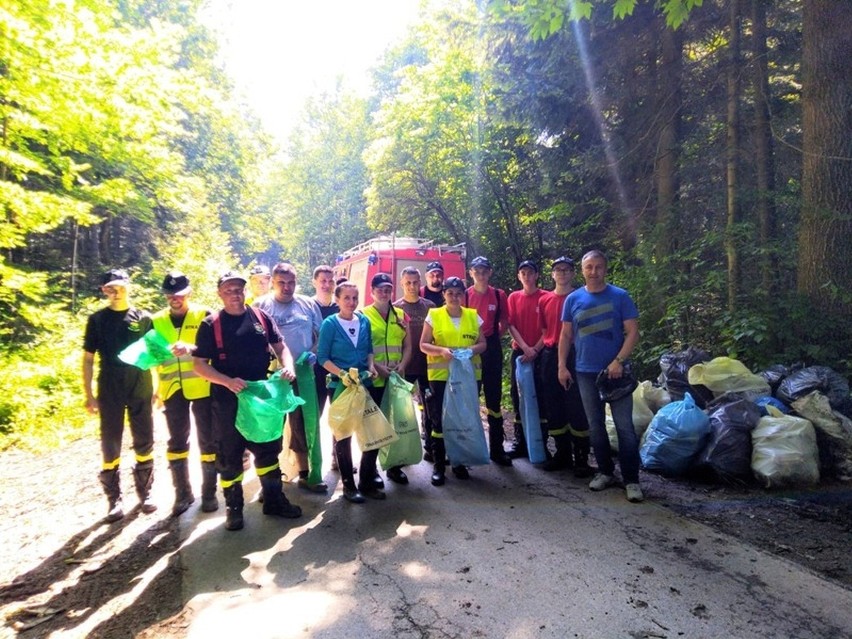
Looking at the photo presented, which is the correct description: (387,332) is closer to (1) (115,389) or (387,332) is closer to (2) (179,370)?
(2) (179,370)

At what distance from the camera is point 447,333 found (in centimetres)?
473

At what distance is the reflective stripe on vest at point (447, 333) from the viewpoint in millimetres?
4738

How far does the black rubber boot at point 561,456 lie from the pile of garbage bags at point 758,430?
655mm

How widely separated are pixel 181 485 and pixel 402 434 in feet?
6.06

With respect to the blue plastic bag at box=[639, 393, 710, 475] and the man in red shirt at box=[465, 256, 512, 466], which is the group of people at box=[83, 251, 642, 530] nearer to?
the man in red shirt at box=[465, 256, 512, 466]

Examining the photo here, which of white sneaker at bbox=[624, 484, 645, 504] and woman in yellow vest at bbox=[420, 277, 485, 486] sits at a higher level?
woman in yellow vest at bbox=[420, 277, 485, 486]

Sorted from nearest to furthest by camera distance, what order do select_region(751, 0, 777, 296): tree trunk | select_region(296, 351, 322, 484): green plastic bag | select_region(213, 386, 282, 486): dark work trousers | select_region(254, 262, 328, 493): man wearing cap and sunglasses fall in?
1. select_region(213, 386, 282, 486): dark work trousers
2. select_region(296, 351, 322, 484): green plastic bag
3. select_region(254, 262, 328, 493): man wearing cap and sunglasses
4. select_region(751, 0, 777, 296): tree trunk

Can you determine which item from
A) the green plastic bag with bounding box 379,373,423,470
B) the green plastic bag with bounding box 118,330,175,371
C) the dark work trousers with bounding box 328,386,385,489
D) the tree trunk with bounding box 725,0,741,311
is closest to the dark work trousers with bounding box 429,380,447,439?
the green plastic bag with bounding box 379,373,423,470

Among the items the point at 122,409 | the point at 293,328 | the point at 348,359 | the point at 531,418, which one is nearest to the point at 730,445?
the point at 531,418

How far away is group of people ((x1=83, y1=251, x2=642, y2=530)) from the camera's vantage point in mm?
3844

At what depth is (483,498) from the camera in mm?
4246

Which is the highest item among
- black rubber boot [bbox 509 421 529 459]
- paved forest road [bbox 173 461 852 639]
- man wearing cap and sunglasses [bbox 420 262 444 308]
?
man wearing cap and sunglasses [bbox 420 262 444 308]

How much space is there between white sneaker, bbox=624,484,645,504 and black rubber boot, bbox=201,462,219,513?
3280 millimetres

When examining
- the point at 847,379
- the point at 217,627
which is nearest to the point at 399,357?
the point at 217,627
